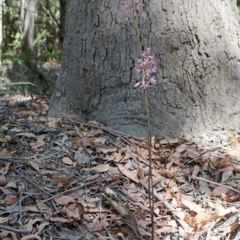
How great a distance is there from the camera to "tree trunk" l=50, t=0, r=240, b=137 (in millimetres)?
3145

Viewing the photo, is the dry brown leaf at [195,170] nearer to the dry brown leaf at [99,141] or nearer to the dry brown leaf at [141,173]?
the dry brown leaf at [141,173]

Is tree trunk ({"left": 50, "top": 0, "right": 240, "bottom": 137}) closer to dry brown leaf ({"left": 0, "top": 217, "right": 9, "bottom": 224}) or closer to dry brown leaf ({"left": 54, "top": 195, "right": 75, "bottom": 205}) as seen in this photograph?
dry brown leaf ({"left": 54, "top": 195, "right": 75, "bottom": 205})

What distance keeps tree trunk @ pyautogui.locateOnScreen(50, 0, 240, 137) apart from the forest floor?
0.50 feet

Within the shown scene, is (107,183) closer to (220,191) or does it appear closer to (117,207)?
(117,207)

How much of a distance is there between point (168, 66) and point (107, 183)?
104 centimetres

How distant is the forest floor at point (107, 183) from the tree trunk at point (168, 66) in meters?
0.15

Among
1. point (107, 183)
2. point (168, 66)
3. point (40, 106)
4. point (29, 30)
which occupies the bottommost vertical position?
point (107, 183)

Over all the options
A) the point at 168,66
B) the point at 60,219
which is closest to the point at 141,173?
the point at 60,219

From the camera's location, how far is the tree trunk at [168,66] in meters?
3.14

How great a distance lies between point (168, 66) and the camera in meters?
3.15

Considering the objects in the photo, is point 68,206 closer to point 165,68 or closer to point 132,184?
point 132,184

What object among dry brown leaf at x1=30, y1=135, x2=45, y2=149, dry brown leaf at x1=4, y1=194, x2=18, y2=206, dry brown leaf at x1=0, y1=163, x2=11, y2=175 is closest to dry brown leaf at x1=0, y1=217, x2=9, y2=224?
dry brown leaf at x1=4, y1=194, x2=18, y2=206

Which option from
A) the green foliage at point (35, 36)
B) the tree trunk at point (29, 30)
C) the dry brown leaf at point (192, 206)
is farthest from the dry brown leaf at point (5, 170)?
the tree trunk at point (29, 30)

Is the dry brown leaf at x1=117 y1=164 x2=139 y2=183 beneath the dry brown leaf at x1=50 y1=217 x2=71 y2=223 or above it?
above
